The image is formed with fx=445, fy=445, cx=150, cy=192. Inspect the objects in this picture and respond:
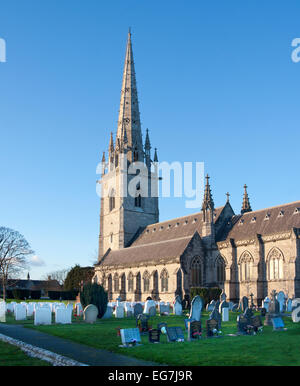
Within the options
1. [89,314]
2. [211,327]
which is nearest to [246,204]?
[89,314]

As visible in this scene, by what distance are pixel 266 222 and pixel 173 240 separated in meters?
12.3

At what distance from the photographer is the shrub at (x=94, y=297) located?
89.8ft

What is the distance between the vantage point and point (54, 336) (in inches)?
704

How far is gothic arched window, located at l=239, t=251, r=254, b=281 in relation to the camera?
43.7m

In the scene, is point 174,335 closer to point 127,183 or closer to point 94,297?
point 94,297

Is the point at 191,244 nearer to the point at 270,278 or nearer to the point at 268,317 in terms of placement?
the point at 270,278

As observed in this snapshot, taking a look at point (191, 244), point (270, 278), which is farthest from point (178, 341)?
point (191, 244)

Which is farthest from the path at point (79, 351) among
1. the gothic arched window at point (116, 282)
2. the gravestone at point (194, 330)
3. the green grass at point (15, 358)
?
the gothic arched window at point (116, 282)

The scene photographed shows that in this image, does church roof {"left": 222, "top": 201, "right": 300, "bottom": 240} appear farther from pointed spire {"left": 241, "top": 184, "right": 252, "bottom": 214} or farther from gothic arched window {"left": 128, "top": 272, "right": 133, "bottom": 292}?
gothic arched window {"left": 128, "top": 272, "right": 133, "bottom": 292}

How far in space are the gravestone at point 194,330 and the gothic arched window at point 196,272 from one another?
30.7 meters

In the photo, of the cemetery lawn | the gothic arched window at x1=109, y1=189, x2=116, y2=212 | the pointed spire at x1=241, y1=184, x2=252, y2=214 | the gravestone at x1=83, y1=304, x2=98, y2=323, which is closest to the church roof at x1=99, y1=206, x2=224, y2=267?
the pointed spire at x1=241, y1=184, x2=252, y2=214

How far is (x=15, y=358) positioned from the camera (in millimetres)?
12609
